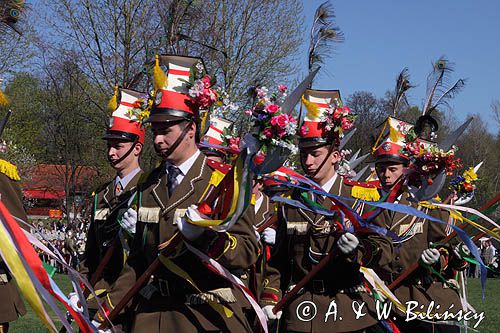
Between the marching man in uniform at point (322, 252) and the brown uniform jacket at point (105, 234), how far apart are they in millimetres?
1286

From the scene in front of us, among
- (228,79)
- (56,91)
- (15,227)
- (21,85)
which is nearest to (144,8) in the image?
(228,79)

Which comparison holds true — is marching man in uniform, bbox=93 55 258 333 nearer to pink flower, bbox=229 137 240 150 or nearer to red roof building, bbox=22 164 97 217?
pink flower, bbox=229 137 240 150

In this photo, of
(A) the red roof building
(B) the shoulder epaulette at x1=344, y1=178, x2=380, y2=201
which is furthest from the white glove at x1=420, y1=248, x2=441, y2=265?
(A) the red roof building

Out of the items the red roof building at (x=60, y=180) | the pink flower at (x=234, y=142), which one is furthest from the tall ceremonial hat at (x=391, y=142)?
the red roof building at (x=60, y=180)

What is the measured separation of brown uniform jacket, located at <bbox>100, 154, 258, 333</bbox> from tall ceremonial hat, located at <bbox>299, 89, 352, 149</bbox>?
1397 mm

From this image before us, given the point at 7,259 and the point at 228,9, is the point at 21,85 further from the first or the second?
the point at 7,259

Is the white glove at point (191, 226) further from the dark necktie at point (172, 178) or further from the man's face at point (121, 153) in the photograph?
the man's face at point (121, 153)

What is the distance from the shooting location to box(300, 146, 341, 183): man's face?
257 inches

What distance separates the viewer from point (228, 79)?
82.9 feet

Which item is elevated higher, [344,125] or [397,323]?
[344,125]

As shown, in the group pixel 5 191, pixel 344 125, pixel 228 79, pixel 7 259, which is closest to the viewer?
pixel 7 259

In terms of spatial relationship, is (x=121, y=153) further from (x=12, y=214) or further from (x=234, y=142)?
(x=234, y=142)

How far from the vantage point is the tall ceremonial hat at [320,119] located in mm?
6555

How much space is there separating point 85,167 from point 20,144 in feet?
17.7
